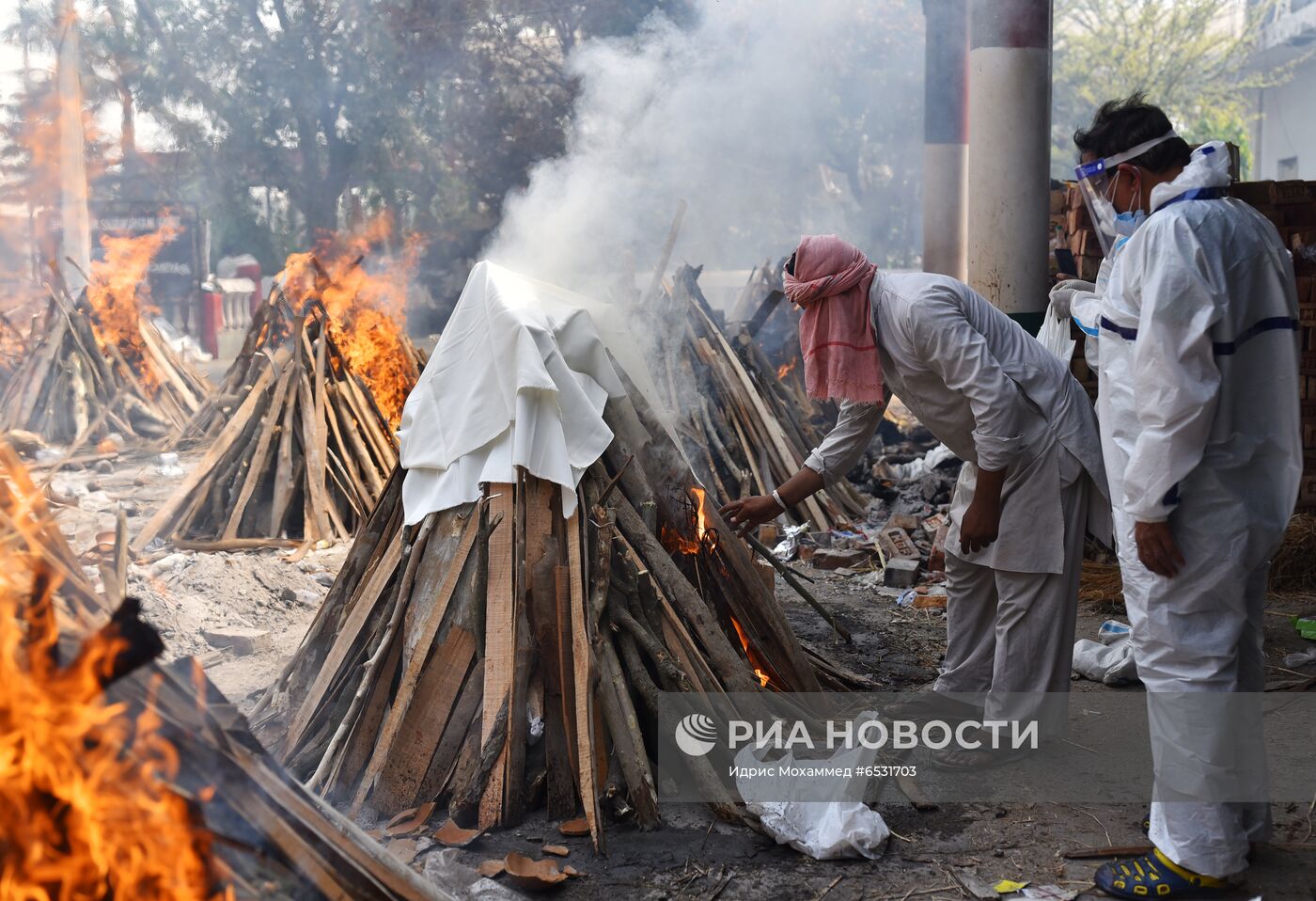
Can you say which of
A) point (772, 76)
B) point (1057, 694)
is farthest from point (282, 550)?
point (772, 76)

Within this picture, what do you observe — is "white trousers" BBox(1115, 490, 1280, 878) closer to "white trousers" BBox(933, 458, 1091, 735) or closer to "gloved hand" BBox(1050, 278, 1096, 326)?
"white trousers" BBox(933, 458, 1091, 735)

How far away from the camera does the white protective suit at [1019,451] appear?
12.1 feet

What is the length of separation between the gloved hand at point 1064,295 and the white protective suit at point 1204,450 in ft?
5.39

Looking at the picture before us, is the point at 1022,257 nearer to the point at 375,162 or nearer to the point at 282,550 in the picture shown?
the point at 282,550

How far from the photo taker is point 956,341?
11.8ft

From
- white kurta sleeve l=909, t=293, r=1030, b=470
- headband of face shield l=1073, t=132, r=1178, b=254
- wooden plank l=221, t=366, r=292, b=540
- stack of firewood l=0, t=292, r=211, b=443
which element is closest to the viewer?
headband of face shield l=1073, t=132, r=1178, b=254

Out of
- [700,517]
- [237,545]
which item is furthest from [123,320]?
[700,517]

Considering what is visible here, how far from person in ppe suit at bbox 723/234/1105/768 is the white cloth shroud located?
0.84 meters

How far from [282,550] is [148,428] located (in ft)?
18.3

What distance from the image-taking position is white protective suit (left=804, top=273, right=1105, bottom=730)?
145 inches

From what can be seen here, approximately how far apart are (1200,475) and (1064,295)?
1932 mm

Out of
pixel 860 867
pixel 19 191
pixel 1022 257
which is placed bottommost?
pixel 860 867

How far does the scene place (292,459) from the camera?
26.3 feet

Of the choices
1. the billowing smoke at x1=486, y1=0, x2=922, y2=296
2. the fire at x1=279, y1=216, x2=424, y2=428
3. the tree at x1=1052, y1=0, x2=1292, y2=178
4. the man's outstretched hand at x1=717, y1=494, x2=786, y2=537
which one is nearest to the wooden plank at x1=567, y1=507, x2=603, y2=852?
the man's outstretched hand at x1=717, y1=494, x2=786, y2=537
